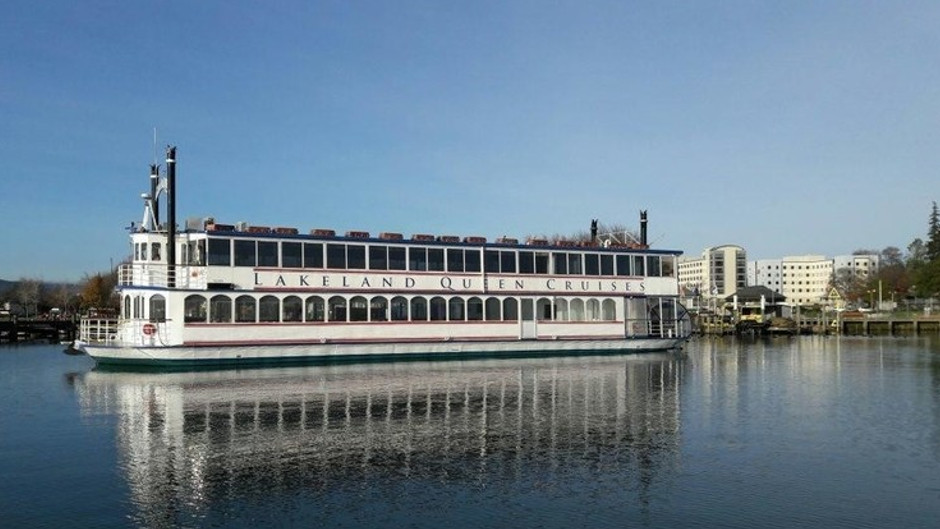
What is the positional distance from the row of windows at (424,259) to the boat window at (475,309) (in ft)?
5.23

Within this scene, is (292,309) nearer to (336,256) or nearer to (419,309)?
(336,256)

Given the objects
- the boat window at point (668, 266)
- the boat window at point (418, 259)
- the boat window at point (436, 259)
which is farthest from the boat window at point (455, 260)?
the boat window at point (668, 266)

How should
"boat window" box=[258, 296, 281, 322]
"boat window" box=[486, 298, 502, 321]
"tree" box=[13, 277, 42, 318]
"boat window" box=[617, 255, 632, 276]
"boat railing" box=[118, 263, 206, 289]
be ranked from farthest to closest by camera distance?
1. "tree" box=[13, 277, 42, 318]
2. "boat window" box=[617, 255, 632, 276]
3. "boat window" box=[486, 298, 502, 321]
4. "boat window" box=[258, 296, 281, 322]
5. "boat railing" box=[118, 263, 206, 289]

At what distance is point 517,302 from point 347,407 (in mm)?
20614

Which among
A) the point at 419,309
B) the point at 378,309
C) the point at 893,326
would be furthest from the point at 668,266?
the point at 893,326

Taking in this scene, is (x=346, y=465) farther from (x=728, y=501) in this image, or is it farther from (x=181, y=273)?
(x=181, y=273)

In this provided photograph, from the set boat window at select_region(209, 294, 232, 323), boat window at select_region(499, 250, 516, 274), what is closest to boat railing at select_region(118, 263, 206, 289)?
boat window at select_region(209, 294, 232, 323)

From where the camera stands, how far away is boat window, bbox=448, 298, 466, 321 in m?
42.1

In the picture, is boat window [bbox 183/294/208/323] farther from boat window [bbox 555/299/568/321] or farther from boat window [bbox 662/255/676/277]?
boat window [bbox 662/255/676/277]

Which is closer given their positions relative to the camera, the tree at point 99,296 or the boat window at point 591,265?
the boat window at point 591,265

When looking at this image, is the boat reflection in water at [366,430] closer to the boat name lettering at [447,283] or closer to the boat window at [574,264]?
the boat name lettering at [447,283]

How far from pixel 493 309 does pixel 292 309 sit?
10.7 metres

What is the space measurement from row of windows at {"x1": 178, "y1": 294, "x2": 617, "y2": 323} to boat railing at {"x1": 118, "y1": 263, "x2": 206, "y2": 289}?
0.70 metres

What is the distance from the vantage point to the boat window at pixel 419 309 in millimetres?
41094
